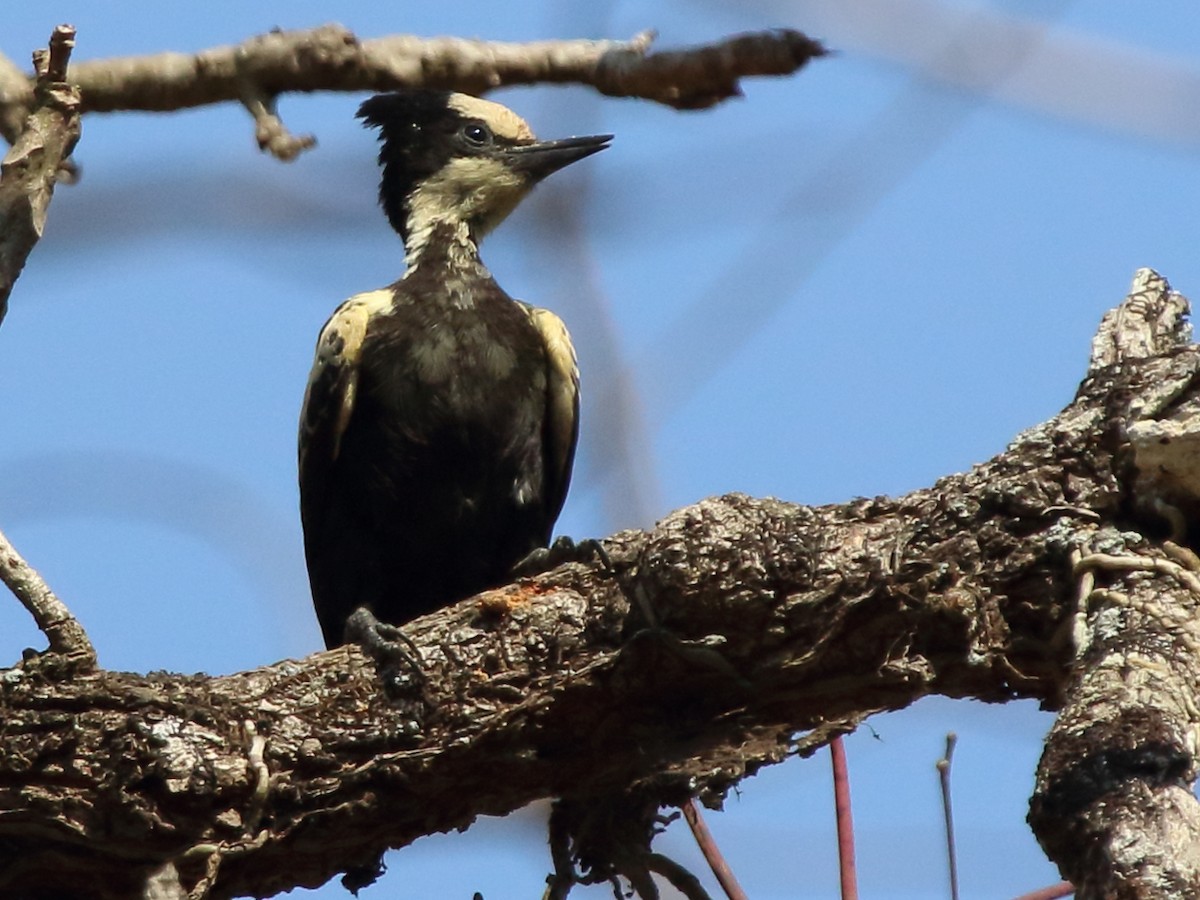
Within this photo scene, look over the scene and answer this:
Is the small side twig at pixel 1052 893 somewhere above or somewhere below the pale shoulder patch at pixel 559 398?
below

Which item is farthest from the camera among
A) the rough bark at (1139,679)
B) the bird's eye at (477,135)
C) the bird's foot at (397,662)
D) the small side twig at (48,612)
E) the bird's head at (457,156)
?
the bird's eye at (477,135)

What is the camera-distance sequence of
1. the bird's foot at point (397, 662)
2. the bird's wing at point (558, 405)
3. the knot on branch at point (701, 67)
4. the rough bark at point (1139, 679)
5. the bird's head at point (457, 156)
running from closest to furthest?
the rough bark at point (1139, 679)
the knot on branch at point (701, 67)
the bird's foot at point (397, 662)
the bird's wing at point (558, 405)
the bird's head at point (457, 156)

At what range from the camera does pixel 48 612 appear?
3146mm

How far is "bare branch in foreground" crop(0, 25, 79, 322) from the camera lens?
105 inches

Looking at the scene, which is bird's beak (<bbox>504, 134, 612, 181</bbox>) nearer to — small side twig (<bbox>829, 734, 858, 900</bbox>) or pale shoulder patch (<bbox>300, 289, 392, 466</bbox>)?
pale shoulder patch (<bbox>300, 289, 392, 466</bbox>)

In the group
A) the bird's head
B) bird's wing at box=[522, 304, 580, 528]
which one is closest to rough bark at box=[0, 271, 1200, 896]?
bird's wing at box=[522, 304, 580, 528]

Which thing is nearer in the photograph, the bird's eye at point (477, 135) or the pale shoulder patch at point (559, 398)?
the pale shoulder patch at point (559, 398)

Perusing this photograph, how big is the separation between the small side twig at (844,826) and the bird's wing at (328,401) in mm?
1888

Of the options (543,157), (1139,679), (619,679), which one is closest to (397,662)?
(619,679)

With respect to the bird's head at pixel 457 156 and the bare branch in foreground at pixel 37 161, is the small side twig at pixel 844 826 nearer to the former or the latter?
the bare branch in foreground at pixel 37 161

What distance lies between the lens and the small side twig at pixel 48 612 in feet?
10.1

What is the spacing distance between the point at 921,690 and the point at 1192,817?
1016 millimetres

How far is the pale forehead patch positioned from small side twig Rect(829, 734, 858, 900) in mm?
2900

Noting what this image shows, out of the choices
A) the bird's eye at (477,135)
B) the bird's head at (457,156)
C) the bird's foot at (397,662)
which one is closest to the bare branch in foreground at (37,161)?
the bird's foot at (397,662)
